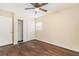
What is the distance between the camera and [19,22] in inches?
54.5

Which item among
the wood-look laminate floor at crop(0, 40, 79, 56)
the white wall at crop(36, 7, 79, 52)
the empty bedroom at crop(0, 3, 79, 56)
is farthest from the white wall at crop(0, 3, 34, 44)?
the white wall at crop(36, 7, 79, 52)

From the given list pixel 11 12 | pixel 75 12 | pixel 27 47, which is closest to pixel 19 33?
pixel 11 12

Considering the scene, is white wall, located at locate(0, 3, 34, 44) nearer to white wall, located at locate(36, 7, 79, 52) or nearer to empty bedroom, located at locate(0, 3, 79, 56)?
empty bedroom, located at locate(0, 3, 79, 56)

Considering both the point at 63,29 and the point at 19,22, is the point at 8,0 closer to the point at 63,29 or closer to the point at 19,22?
the point at 19,22

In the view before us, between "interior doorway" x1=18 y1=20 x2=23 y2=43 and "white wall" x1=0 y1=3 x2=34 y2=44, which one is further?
"interior doorway" x1=18 y1=20 x2=23 y2=43

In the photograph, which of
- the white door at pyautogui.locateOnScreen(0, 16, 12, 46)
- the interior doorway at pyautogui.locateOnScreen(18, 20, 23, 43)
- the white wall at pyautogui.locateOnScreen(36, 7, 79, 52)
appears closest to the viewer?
the white door at pyautogui.locateOnScreen(0, 16, 12, 46)

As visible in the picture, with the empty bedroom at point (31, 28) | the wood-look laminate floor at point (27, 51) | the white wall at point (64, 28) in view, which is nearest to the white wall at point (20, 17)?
the empty bedroom at point (31, 28)

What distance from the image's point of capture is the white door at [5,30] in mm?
1222

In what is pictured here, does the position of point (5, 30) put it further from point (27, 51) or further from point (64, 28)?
point (64, 28)

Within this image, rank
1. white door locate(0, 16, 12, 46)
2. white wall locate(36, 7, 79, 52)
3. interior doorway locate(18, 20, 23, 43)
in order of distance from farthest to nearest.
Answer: white wall locate(36, 7, 79, 52)
interior doorway locate(18, 20, 23, 43)
white door locate(0, 16, 12, 46)

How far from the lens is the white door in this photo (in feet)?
4.01

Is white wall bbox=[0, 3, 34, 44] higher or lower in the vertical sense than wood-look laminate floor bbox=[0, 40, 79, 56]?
higher

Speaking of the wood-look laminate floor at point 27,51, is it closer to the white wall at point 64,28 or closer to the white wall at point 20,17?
the white wall at point 20,17

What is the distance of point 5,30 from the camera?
127cm
